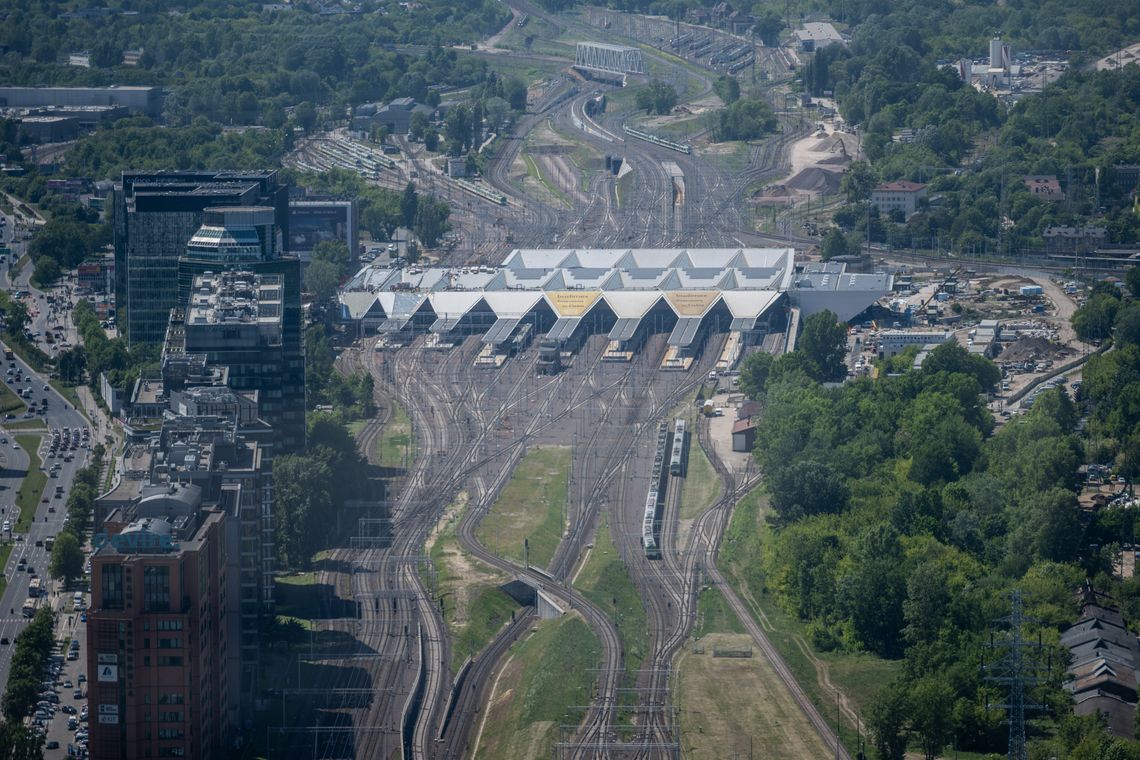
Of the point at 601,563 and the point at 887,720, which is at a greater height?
the point at 887,720

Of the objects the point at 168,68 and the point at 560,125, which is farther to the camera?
the point at 168,68

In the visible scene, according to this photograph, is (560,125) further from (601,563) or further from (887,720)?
(887,720)

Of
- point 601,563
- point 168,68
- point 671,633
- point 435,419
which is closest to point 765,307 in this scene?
point 435,419

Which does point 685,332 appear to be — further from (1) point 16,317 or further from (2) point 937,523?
(2) point 937,523

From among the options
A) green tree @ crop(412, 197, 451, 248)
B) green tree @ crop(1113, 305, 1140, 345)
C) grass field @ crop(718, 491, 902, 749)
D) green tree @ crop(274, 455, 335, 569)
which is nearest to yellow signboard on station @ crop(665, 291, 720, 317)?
green tree @ crop(1113, 305, 1140, 345)

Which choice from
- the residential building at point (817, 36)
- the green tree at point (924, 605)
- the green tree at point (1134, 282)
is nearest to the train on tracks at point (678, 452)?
the green tree at point (924, 605)
